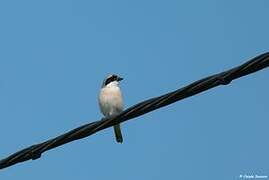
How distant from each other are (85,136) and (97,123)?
14 cm

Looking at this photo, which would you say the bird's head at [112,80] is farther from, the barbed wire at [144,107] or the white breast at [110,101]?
the barbed wire at [144,107]

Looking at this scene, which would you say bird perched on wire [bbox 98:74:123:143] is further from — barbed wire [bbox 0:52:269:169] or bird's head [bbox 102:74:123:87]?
barbed wire [bbox 0:52:269:169]

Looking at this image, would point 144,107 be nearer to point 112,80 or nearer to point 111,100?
point 111,100

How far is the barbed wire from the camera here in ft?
16.6

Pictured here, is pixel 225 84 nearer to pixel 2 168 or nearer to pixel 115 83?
pixel 2 168

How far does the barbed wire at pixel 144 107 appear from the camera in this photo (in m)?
5.05

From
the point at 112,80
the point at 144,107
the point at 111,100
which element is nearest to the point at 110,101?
the point at 111,100

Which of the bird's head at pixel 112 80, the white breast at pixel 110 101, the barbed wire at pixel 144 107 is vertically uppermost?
the bird's head at pixel 112 80

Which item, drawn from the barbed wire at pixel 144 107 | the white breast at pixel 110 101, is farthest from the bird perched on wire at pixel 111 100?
the barbed wire at pixel 144 107

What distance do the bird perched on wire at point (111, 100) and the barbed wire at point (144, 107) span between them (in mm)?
6064

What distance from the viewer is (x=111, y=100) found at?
1198 cm

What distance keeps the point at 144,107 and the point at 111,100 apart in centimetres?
648

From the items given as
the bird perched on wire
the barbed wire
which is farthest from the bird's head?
the barbed wire

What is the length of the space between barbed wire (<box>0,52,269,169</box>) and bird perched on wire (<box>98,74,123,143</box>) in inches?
239
